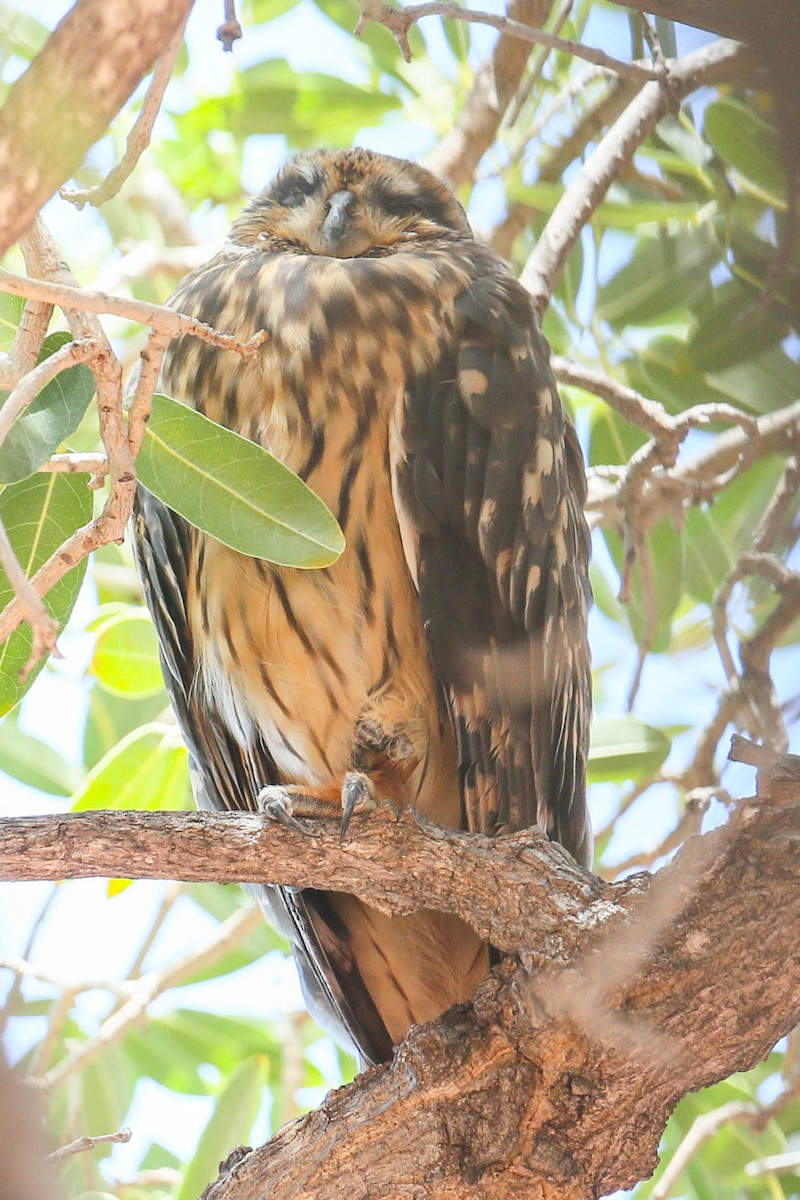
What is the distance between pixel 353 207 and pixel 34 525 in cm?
129

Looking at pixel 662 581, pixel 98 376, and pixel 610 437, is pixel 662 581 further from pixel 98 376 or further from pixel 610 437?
pixel 98 376

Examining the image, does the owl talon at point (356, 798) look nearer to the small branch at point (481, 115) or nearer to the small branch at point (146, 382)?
the small branch at point (146, 382)

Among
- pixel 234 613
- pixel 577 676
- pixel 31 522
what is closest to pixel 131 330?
pixel 234 613

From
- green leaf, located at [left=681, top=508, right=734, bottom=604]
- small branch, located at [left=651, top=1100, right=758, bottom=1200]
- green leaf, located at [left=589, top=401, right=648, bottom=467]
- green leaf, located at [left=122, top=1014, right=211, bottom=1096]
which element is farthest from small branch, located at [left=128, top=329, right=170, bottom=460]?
green leaf, located at [left=122, top=1014, right=211, bottom=1096]

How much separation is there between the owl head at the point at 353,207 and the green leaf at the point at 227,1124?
1842 millimetres

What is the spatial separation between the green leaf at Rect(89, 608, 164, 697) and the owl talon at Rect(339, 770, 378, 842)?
0.96 metres

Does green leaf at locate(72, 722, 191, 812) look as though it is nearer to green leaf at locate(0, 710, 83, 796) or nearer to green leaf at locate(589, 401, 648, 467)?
green leaf at locate(0, 710, 83, 796)

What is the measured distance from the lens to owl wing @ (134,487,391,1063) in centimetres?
213

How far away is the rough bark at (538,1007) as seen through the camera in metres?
1.42

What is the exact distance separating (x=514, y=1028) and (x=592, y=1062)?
110 millimetres

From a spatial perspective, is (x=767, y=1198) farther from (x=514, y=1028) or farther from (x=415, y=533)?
(x=415, y=533)

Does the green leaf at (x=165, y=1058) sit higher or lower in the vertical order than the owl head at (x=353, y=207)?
lower

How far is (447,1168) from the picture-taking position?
59.3 inches

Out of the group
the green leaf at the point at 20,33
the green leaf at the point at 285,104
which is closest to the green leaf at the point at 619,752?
the green leaf at the point at 20,33
